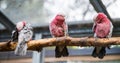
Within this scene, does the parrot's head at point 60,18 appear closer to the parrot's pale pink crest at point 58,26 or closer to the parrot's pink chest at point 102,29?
the parrot's pale pink crest at point 58,26

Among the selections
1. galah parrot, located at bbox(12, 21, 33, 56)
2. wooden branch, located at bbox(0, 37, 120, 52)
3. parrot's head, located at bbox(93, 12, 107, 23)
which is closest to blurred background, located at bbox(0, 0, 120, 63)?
parrot's head, located at bbox(93, 12, 107, 23)

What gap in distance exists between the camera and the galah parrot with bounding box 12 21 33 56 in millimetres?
3059

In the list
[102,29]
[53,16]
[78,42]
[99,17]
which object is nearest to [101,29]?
[102,29]

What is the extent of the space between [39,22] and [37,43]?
1702 mm

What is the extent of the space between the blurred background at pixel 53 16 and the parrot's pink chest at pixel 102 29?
3.27ft

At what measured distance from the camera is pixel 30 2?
14.9 feet

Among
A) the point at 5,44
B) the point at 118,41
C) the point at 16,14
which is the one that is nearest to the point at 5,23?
the point at 16,14

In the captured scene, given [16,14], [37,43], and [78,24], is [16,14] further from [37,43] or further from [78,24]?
[37,43]

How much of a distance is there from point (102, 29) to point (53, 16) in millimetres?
1536

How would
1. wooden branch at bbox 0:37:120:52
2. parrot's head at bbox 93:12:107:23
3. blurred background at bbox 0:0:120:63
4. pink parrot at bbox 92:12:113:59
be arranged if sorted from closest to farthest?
1. wooden branch at bbox 0:37:120:52
2. pink parrot at bbox 92:12:113:59
3. parrot's head at bbox 93:12:107:23
4. blurred background at bbox 0:0:120:63

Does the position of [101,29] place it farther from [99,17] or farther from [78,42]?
[78,42]

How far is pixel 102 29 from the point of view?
312 cm

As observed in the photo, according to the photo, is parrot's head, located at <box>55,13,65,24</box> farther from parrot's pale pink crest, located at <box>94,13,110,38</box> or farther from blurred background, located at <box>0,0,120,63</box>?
blurred background, located at <box>0,0,120,63</box>

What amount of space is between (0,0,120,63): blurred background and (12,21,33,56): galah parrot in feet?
3.80
